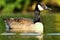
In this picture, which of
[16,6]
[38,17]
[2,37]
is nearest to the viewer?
[2,37]

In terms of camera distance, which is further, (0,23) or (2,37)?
(0,23)

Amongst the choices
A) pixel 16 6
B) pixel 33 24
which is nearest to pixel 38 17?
pixel 33 24

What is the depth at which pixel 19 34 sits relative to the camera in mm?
2592

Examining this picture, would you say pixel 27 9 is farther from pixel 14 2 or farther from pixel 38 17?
pixel 38 17

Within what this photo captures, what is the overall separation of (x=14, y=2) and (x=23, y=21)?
1.79 metres

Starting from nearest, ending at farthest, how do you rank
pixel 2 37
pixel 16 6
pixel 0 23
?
pixel 2 37 → pixel 0 23 → pixel 16 6

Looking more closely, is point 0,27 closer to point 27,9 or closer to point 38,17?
point 38,17

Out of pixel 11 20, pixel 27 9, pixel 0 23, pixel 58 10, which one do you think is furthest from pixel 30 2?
pixel 11 20

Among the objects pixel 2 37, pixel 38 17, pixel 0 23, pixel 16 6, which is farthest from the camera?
pixel 16 6

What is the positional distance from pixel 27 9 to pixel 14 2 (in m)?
0.25

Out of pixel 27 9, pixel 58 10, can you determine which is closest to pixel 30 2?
pixel 27 9

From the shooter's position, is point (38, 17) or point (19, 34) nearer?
point (19, 34)

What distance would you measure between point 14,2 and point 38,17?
1635 mm

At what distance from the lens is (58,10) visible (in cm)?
451
